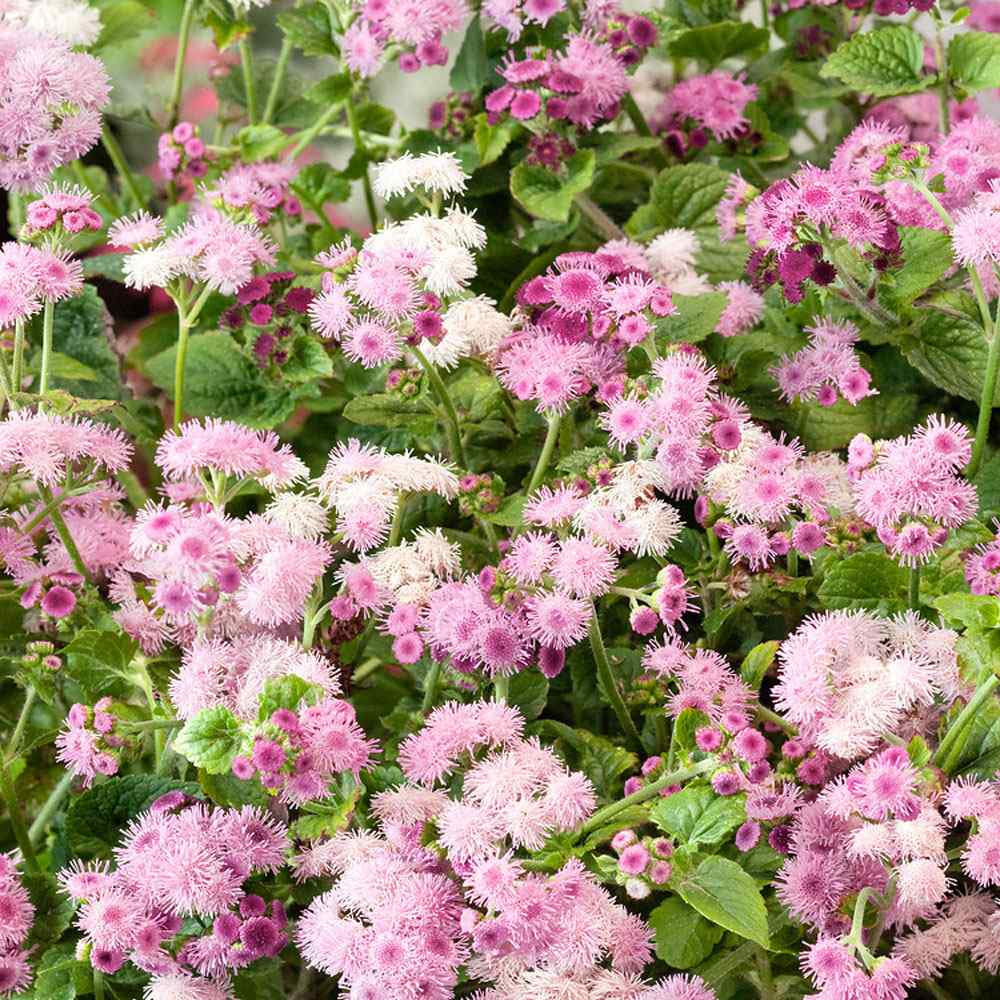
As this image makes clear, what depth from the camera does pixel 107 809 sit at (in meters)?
0.94

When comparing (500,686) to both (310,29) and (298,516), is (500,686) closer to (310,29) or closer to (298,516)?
(298,516)

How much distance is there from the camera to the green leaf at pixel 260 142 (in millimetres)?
1345

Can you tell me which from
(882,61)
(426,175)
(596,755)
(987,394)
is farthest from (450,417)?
(882,61)

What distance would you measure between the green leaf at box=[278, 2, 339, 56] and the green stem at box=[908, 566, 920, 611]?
0.74m

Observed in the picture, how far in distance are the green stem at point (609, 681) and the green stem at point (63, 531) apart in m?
0.37

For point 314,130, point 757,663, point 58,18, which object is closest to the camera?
point 757,663

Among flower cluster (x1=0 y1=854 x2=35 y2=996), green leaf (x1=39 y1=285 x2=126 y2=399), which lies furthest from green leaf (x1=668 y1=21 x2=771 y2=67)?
flower cluster (x1=0 y1=854 x2=35 y2=996)

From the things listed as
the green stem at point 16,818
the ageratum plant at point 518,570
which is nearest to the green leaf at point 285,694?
the ageratum plant at point 518,570

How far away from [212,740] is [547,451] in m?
0.33

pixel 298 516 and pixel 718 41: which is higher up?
pixel 718 41

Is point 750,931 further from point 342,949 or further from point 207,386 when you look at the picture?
point 207,386

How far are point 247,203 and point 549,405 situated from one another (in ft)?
1.05

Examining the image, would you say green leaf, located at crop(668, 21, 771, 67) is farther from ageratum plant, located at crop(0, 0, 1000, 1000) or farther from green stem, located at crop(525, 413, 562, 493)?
green stem, located at crop(525, 413, 562, 493)

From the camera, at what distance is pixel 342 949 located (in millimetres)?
802
